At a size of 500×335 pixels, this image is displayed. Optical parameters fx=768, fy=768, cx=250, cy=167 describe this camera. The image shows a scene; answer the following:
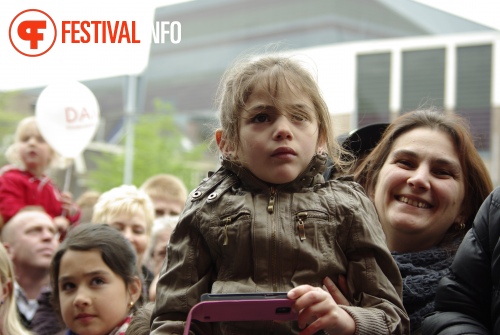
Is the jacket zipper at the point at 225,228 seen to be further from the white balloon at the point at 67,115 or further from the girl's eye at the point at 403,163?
the white balloon at the point at 67,115

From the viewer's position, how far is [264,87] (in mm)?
2160

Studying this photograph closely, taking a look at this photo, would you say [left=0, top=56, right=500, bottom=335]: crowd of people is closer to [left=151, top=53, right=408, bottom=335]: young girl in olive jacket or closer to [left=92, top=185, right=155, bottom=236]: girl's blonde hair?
[left=151, top=53, right=408, bottom=335]: young girl in olive jacket

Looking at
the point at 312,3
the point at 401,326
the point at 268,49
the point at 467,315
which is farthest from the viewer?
the point at 312,3

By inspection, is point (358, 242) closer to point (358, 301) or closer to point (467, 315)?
point (358, 301)

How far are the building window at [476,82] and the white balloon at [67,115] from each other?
10.3m

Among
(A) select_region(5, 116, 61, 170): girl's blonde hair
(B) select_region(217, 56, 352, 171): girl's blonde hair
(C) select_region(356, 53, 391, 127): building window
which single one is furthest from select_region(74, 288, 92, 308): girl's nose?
(C) select_region(356, 53, 391, 127): building window

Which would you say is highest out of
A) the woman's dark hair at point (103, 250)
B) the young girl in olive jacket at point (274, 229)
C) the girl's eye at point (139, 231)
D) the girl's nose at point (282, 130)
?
the girl's nose at point (282, 130)

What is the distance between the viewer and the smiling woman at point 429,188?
285 cm

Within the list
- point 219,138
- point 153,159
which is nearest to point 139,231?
point 219,138

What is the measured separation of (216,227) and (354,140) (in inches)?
51.0

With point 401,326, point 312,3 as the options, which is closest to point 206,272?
point 401,326

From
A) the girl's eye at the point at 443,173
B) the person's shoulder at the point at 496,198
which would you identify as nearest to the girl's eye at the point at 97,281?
the girl's eye at the point at 443,173

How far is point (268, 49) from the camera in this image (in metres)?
2.54

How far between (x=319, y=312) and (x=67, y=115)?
5.03m
